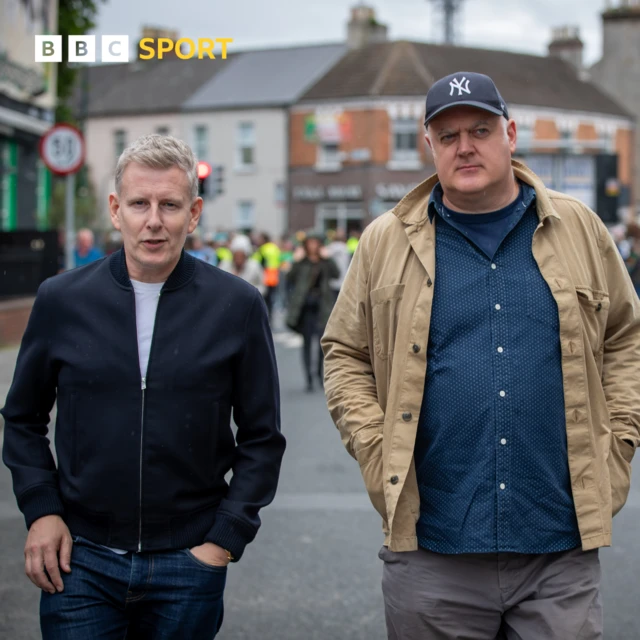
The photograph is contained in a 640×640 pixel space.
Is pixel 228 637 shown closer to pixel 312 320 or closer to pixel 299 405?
pixel 299 405

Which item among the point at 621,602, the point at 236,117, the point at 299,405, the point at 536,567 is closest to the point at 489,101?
the point at 536,567

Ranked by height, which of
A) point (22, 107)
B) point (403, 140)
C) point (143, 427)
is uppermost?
point (403, 140)

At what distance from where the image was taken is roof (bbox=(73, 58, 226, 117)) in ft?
172

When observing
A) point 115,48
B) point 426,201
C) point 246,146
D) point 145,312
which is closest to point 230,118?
point 246,146

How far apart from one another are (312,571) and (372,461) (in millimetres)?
3152

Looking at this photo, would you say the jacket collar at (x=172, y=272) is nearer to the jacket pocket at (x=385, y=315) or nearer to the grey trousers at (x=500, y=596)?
the jacket pocket at (x=385, y=315)

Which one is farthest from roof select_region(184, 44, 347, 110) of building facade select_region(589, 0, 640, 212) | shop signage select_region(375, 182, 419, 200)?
building facade select_region(589, 0, 640, 212)

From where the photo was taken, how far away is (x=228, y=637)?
5090 mm

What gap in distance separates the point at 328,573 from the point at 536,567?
10.2ft

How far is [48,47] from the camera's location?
59.3ft

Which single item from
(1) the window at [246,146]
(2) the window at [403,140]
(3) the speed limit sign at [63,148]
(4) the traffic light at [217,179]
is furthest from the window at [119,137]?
(3) the speed limit sign at [63,148]

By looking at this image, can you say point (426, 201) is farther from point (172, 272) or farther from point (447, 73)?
point (447, 73)

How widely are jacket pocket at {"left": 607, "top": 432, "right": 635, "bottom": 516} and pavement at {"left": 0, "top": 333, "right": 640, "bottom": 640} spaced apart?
2.25m

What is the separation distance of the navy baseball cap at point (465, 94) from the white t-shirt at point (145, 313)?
0.87m
